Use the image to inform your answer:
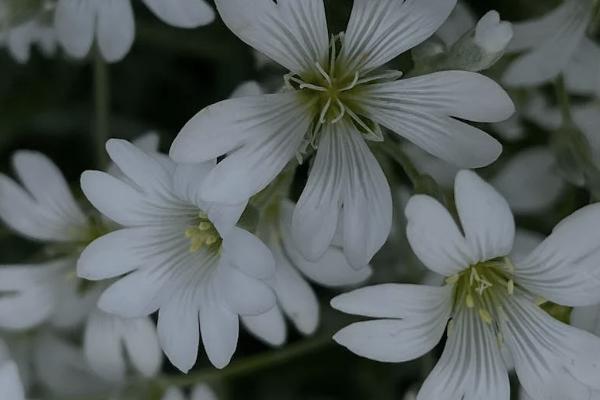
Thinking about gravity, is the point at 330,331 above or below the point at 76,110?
below

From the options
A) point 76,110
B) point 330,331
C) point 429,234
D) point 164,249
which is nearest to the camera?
point 429,234

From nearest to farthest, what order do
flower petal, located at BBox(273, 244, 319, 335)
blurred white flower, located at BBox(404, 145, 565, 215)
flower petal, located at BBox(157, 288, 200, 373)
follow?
flower petal, located at BBox(157, 288, 200, 373) → flower petal, located at BBox(273, 244, 319, 335) → blurred white flower, located at BBox(404, 145, 565, 215)

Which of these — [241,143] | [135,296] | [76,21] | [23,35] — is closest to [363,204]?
[241,143]

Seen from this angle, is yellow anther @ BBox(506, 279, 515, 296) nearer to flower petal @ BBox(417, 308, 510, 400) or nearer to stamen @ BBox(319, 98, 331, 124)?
flower petal @ BBox(417, 308, 510, 400)

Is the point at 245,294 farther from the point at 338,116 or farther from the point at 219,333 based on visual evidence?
the point at 338,116

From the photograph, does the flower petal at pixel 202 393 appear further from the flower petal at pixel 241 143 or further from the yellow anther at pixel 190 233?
the flower petal at pixel 241 143

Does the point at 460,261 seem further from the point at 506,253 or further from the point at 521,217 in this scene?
the point at 521,217

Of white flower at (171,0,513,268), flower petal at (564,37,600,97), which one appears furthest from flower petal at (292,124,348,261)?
flower petal at (564,37,600,97)

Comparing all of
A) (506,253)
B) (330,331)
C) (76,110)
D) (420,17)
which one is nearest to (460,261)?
(506,253)
